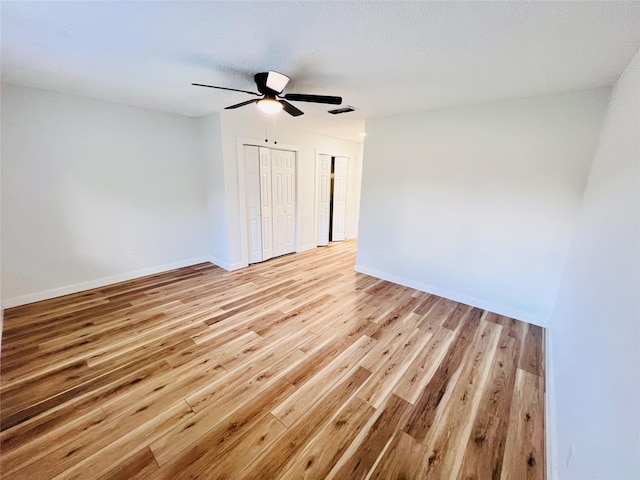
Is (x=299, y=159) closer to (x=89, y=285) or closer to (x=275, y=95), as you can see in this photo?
(x=275, y=95)

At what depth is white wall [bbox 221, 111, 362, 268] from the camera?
397cm

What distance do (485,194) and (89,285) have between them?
5256mm

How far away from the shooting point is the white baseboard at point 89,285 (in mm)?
3029

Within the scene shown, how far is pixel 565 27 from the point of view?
4.83ft

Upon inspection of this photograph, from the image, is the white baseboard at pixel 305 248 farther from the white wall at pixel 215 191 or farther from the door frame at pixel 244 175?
the white wall at pixel 215 191

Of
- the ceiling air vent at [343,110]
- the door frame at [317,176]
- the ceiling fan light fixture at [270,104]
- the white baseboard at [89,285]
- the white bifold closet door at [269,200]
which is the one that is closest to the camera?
the ceiling fan light fixture at [270,104]

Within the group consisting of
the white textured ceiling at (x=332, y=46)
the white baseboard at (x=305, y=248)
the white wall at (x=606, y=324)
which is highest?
the white textured ceiling at (x=332, y=46)

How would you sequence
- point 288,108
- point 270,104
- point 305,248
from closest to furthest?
1. point 270,104
2. point 288,108
3. point 305,248

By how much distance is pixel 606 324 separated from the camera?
128 centimetres

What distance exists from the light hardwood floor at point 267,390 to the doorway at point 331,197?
2816 millimetres

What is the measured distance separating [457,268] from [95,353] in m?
4.03

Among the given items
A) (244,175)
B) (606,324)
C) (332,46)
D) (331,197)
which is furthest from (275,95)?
(331,197)

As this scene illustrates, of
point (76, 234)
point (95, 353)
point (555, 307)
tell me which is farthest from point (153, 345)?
point (555, 307)

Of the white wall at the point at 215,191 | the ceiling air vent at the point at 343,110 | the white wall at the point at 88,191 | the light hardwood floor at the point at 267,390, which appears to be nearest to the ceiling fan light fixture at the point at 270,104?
the ceiling air vent at the point at 343,110
